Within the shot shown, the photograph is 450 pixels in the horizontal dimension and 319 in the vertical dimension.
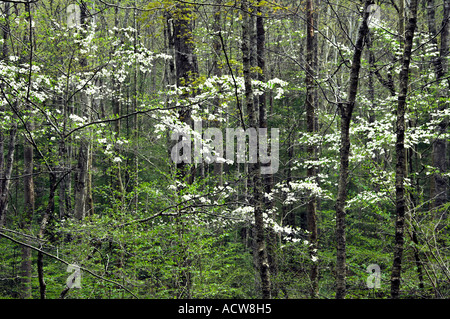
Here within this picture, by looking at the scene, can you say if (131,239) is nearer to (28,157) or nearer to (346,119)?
(346,119)

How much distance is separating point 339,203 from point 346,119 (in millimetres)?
1075

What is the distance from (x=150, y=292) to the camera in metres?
6.04
